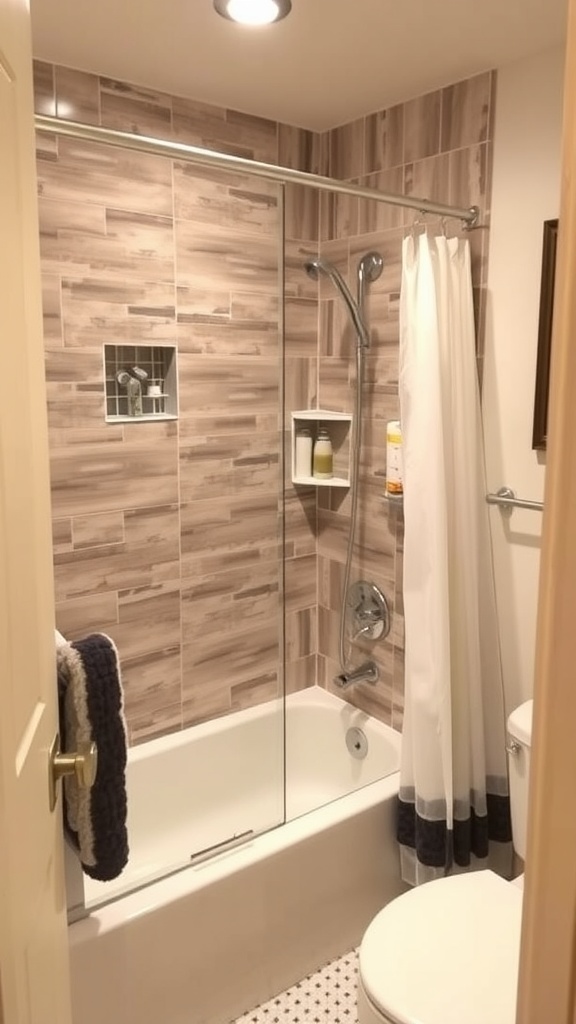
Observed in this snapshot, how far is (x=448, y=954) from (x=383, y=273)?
196cm

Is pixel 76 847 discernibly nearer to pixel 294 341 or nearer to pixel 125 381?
pixel 125 381

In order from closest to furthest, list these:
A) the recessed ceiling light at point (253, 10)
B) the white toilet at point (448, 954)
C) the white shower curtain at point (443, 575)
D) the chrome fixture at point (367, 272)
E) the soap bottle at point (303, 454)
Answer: the white toilet at point (448, 954), the recessed ceiling light at point (253, 10), the white shower curtain at point (443, 575), the chrome fixture at point (367, 272), the soap bottle at point (303, 454)

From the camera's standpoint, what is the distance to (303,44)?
1.99 m

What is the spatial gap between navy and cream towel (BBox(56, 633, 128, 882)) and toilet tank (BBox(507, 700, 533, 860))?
0.93 meters

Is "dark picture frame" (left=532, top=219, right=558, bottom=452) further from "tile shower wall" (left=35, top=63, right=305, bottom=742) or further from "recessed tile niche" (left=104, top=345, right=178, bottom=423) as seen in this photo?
"recessed tile niche" (left=104, top=345, right=178, bottom=423)

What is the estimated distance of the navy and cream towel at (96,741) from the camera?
1.35 meters

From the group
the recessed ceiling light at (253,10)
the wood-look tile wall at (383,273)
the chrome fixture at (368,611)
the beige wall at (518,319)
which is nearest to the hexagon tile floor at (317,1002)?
the wood-look tile wall at (383,273)

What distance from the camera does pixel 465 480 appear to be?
7.20ft

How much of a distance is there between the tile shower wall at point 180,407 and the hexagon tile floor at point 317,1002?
90cm

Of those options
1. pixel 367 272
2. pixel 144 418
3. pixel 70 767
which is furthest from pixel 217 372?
pixel 70 767

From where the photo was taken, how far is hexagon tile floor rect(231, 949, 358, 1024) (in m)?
1.99

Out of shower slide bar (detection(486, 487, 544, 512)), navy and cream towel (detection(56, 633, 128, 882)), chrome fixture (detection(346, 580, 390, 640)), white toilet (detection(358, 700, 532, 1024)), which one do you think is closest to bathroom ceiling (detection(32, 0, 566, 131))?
shower slide bar (detection(486, 487, 544, 512))

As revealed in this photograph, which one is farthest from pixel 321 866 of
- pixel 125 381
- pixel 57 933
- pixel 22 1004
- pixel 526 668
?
pixel 125 381

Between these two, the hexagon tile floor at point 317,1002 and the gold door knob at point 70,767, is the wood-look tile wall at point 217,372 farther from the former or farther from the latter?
the gold door knob at point 70,767
